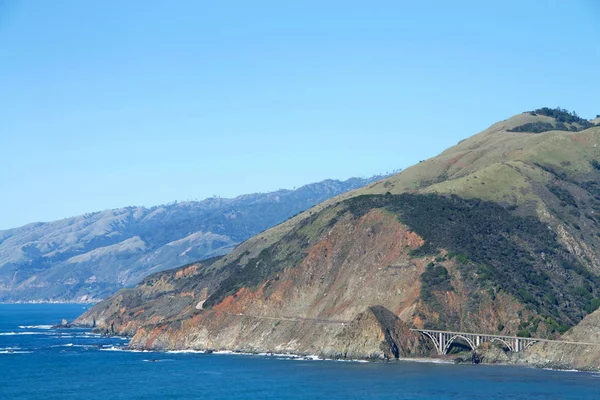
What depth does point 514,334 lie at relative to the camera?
17362 centimetres

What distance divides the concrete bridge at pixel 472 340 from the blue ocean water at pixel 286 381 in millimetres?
6629

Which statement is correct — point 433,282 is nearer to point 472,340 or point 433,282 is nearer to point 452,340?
point 452,340

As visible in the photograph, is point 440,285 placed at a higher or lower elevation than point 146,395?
higher

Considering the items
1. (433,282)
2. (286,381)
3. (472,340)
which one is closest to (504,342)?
(472,340)

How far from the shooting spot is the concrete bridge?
552 ft

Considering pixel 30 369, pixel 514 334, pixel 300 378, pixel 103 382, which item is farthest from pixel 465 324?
pixel 30 369

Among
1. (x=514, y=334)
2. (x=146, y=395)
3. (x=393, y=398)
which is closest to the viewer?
(x=393, y=398)

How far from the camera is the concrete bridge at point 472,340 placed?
16838 cm

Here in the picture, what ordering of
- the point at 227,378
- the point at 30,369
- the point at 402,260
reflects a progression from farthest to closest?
the point at 402,260, the point at 30,369, the point at 227,378

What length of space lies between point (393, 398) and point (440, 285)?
54.5m

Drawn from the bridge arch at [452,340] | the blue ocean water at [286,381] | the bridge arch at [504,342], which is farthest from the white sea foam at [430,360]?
the bridge arch at [504,342]

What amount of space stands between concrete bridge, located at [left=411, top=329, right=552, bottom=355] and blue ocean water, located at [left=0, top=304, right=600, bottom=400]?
6.63m

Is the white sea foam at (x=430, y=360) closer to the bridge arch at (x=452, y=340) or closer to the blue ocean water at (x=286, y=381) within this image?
the bridge arch at (x=452, y=340)

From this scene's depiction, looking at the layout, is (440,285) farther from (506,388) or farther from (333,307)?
(506,388)
